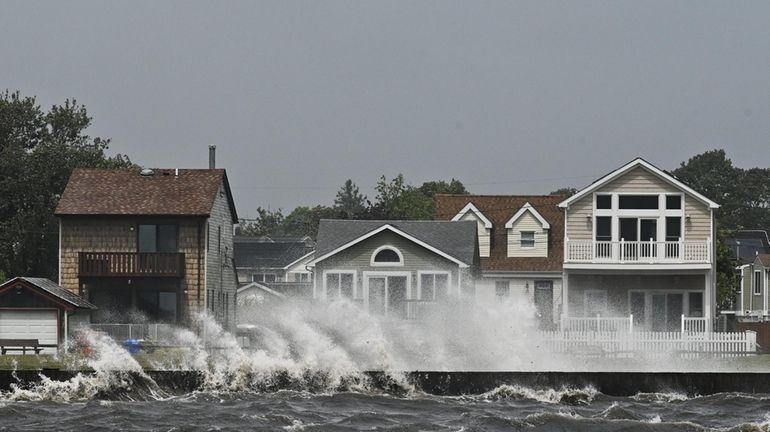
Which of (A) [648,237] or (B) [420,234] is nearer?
(A) [648,237]

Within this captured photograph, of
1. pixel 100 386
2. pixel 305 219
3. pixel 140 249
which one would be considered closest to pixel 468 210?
pixel 140 249

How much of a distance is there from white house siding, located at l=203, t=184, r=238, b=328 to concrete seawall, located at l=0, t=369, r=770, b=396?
2540cm

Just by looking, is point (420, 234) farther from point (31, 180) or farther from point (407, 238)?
point (31, 180)

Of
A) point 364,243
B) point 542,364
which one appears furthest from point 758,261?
point 542,364

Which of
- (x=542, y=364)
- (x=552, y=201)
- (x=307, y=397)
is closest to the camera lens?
(x=307, y=397)

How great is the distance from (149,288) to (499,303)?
13.9m

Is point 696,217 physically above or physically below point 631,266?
above

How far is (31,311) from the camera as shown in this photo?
5184 centimetres

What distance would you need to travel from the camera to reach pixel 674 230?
59906 mm

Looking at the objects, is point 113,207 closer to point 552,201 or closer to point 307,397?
point 552,201

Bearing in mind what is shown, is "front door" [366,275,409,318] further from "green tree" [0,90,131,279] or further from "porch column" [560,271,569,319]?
"green tree" [0,90,131,279]

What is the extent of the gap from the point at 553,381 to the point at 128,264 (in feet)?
91.5

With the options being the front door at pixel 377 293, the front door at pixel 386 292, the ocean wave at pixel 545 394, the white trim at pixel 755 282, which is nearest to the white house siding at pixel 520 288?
the front door at pixel 386 292

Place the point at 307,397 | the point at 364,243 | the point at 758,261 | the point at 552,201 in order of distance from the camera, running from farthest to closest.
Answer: the point at 758,261
the point at 552,201
the point at 364,243
the point at 307,397
